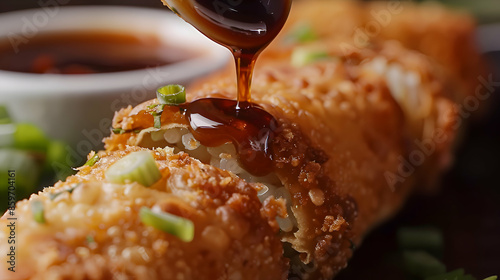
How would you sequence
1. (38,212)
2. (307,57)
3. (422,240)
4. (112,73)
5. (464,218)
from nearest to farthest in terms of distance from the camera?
(38,212) < (422,240) < (307,57) < (464,218) < (112,73)

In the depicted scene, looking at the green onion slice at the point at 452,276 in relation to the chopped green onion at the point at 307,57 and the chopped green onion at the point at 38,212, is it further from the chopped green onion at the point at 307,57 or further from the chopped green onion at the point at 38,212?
the chopped green onion at the point at 38,212

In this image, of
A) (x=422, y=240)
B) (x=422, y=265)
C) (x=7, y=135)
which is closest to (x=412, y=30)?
(x=422, y=240)

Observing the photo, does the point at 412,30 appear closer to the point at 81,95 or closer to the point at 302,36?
the point at 302,36

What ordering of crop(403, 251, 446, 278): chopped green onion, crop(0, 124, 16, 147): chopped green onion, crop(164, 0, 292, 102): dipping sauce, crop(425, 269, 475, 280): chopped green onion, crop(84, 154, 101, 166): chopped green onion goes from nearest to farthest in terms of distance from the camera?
crop(164, 0, 292, 102): dipping sauce < crop(84, 154, 101, 166): chopped green onion < crop(425, 269, 475, 280): chopped green onion < crop(403, 251, 446, 278): chopped green onion < crop(0, 124, 16, 147): chopped green onion

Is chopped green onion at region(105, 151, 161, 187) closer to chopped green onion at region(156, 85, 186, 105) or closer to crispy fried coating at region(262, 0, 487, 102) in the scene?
chopped green onion at region(156, 85, 186, 105)

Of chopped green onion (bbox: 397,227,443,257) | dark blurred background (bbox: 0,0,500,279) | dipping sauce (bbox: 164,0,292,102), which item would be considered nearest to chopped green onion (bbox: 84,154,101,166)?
dipping sauce (bbox: 164,0,292,102)

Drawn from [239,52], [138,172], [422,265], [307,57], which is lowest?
[422,265]

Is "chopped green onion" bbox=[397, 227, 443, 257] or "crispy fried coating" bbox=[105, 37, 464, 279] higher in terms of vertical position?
"crispy fried coating" bbox=[105, 37, 464, 279]
